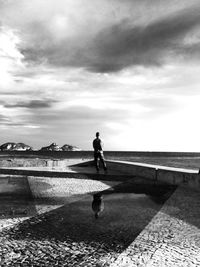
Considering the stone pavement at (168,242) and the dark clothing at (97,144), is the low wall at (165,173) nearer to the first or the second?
the dark clothing at (97,144)

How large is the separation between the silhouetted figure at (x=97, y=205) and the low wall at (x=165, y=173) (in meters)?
3.23

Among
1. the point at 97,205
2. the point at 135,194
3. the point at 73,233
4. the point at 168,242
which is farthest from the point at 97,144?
the point at 168,242

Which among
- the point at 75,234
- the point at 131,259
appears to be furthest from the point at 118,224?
the point at 131,259

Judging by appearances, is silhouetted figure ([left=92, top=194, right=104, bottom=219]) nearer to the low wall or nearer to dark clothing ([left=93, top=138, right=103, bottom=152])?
the low wall

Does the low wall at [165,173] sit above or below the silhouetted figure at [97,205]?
above

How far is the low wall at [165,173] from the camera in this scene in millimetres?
9423

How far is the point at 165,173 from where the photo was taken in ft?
36.4

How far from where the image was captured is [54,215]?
232 inches

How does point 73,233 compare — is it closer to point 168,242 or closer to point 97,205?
point 168,242

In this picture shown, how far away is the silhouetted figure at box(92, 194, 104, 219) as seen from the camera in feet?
20.5

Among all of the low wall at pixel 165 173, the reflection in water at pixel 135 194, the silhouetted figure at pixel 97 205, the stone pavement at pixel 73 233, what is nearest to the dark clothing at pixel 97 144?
the low wall at pixel 165 173

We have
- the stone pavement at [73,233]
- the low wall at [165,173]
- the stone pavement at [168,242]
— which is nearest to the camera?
the stone pavement at [168,242]

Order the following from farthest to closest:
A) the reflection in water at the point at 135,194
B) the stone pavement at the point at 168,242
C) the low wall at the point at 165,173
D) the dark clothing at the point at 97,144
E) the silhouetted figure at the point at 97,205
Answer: the dark clothing at the point at 97,144
the low wall at the point at 165,173
the reflection in water at the point at 135,194
the silhouetted figure at the point at 97,205
the stone pavement at the point at 168,242

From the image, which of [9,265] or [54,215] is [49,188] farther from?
[9,265]
